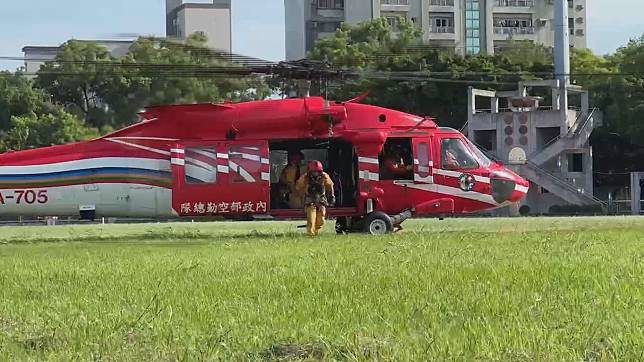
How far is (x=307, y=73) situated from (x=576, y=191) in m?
31.7

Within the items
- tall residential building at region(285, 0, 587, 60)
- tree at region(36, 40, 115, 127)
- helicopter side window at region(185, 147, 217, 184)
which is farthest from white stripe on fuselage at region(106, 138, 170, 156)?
tall residential building at region(285, 0, 587, 60)

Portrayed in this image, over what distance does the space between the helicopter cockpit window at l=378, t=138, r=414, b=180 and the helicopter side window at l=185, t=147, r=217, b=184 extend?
3.74 meters

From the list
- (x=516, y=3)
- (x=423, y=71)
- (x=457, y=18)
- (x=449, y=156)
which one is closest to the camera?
(x=449, y=156)

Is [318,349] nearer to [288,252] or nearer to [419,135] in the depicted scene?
[288,252]

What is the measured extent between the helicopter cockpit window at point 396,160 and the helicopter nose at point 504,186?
1.93m

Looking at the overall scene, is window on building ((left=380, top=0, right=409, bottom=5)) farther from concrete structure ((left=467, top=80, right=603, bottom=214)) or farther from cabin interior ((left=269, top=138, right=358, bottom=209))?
cabin interior ((left=269, top=138, right=358, bottom=209))

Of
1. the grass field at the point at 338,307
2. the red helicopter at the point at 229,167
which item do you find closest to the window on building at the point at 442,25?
the red helicopter at the point at 229,167

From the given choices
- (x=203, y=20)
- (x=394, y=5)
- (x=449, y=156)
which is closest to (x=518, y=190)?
(x=449, y=156)

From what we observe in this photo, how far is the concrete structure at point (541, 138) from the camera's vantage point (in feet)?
172

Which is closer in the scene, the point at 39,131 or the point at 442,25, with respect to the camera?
the point at 39,131

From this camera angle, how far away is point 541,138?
55.1 meters

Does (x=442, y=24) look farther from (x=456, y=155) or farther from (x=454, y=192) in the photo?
(x=454, y=192)

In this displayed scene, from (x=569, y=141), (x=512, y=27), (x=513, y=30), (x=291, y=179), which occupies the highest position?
(x=512, y=27)

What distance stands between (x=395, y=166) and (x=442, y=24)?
67886 mm
